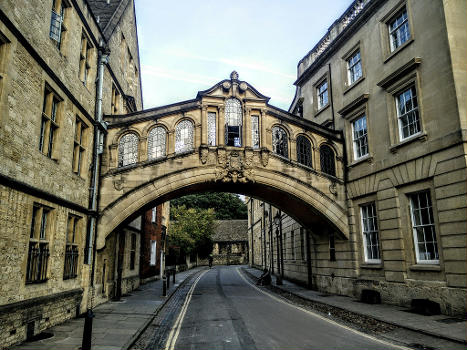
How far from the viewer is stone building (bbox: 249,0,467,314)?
1101cm

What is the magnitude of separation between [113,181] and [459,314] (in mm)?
12714

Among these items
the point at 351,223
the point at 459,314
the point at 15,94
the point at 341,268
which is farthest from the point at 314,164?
the point at 15,94

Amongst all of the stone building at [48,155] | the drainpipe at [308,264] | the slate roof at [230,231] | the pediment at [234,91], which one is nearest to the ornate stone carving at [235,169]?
the pediment at [234,91]

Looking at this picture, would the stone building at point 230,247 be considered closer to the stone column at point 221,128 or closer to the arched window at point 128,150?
the stone column at point 221,128

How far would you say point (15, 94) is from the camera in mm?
7941

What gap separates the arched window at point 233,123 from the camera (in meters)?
16.5

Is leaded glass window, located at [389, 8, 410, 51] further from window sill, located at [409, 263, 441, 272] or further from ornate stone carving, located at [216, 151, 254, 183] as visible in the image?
window sill, located at [409, 263, 441, 272]

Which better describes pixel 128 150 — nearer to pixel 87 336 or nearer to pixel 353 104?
pixel 87 336

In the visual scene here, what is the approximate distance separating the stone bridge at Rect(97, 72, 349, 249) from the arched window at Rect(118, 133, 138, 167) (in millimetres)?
41

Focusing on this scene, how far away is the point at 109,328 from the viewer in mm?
9375

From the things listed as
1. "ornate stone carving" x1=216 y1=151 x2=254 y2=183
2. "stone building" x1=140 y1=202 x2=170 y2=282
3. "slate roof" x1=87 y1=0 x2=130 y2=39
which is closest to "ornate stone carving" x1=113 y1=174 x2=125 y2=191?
"ornate stone carving" x1=216 y1=151 x2=254 y2=183

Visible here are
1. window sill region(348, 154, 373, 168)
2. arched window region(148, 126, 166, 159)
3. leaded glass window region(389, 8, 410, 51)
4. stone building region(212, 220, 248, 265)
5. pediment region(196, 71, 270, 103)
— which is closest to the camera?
leaded glass window region(389, 8, 410, 51)

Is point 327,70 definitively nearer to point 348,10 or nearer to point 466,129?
point 348,10

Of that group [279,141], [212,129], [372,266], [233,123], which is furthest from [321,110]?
[372,266]
